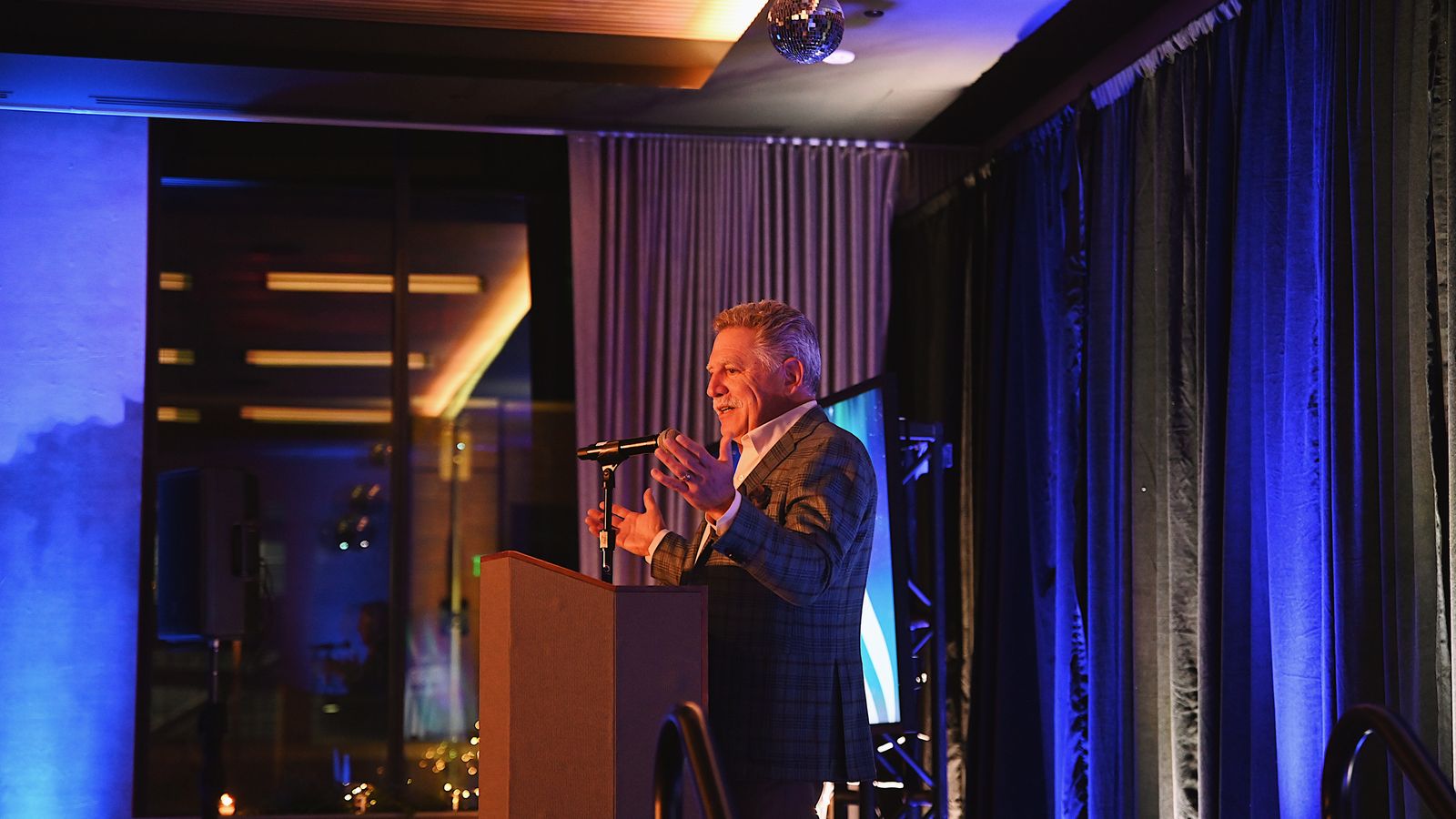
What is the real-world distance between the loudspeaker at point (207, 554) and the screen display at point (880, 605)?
2.35 metres

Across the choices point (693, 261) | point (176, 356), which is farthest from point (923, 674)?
point (176, 356)

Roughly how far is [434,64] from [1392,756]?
13.3 ft

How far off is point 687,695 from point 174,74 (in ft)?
12.7

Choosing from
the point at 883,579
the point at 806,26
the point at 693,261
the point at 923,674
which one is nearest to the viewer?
the point at 806,26

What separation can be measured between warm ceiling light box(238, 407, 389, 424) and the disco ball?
330 centimetres

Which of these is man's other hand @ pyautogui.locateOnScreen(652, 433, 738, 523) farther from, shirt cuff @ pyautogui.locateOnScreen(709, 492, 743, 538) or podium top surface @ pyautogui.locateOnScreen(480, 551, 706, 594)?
podium top surface @ pyautogui.locateOnScreen(480, 551, 706, 594)

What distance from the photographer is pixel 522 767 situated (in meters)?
2.19

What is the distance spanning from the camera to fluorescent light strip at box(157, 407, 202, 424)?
590 centimetres

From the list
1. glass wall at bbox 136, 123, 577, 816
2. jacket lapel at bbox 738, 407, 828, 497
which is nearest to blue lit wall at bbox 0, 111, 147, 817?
glass wall at bbox 136, 123, 577, 816

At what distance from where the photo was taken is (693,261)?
5801 millimetres

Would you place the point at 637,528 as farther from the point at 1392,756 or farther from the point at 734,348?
the point at 1392,756

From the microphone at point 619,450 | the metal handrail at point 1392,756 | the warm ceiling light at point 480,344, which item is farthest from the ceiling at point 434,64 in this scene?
the metal handrail at point 1392,756

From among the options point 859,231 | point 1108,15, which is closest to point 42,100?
point 859,231

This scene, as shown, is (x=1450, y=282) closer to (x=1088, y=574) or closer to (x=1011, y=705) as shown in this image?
(x=1088, y=574)
